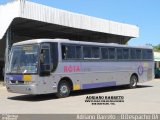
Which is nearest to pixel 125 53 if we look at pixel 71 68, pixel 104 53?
pixel 104 53

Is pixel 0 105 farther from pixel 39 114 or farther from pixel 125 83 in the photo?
pixel 125 83

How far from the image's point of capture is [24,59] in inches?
673

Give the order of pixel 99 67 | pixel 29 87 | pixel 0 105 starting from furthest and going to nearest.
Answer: pixel 99 67 < pixel 29 87 < pixel 0 105

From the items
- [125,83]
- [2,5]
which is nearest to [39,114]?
[125,83]

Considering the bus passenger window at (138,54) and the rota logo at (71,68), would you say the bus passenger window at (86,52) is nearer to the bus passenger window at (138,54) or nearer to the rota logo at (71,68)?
the rota logo at (71,68)

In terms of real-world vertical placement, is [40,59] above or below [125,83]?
above

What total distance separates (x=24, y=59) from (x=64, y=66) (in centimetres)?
206

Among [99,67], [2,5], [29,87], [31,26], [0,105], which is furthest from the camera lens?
[31,26]

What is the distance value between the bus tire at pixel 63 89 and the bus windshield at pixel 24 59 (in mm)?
1864

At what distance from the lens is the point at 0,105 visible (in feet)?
49.1

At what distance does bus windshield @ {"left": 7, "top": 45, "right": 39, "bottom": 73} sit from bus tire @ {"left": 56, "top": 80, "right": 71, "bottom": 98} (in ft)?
6.12

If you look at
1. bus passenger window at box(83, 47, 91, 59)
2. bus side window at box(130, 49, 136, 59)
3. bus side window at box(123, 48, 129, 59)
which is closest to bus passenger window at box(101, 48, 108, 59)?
bus passenger window at box(83, 47, 91, 59)

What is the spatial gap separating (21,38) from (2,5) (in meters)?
13.3

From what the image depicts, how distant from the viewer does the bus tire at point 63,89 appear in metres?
17.8
